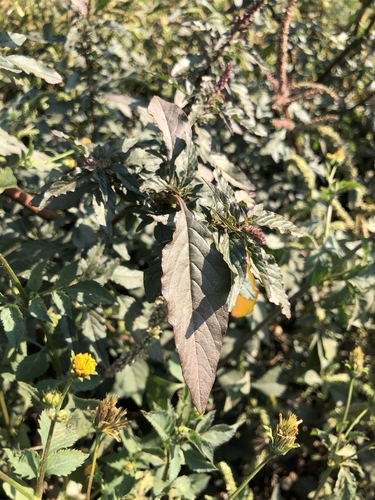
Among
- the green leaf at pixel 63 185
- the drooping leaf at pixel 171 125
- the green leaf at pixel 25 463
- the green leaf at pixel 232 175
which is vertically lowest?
the green leaf at pixel 25 463

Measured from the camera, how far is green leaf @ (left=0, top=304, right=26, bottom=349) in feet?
3.40

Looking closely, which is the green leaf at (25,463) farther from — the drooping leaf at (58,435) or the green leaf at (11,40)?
the green leaf at (11,40)

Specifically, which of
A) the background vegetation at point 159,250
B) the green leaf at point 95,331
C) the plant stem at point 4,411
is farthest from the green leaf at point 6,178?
the plant stem at point 4,411

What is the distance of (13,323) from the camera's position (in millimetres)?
1049

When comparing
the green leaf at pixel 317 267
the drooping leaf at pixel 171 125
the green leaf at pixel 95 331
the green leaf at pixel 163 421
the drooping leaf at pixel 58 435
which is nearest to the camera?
the drooping leaf at pixel 58 435

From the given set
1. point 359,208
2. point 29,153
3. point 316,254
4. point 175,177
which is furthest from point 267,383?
point 29,153

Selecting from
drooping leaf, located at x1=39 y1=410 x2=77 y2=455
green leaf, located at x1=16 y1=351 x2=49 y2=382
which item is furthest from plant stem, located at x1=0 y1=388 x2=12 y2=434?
drooping leaf, located at x1=39 y1=410 x2=77 y2=455

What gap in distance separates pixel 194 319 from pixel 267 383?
100 cm

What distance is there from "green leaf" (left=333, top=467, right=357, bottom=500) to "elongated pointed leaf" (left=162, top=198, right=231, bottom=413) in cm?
64

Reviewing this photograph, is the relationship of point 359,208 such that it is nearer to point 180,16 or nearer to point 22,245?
point 180,16

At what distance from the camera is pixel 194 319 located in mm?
894

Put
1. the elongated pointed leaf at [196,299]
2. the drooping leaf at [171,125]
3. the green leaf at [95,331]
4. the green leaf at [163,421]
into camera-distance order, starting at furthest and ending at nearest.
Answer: the green leaf at [95,331]
the green leaf at [163,421]
the drooping leaf at [171,125]
the elongated pointed leaf at [196,299]

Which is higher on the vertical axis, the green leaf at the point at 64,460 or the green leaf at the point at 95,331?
the green leaf at the point at 64,460

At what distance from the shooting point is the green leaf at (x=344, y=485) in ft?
4.17
